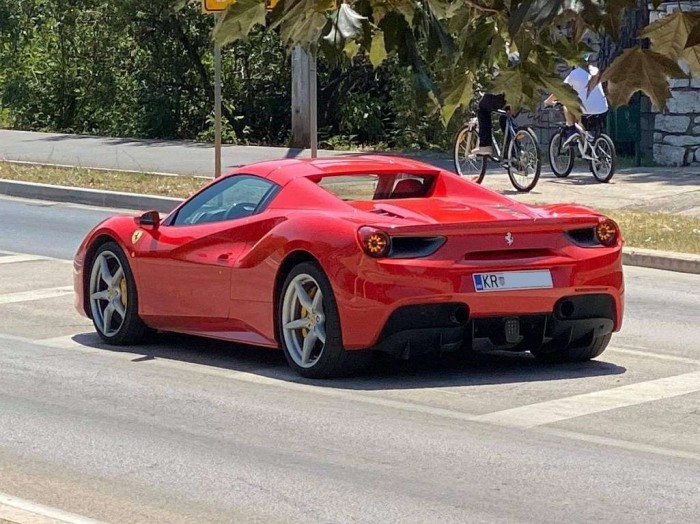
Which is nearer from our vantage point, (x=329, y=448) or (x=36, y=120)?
(x=329, y=448)

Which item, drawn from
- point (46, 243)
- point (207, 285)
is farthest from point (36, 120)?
point (207, 285)

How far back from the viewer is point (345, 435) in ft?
24.6

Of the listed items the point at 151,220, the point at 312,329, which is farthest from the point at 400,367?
the point at 151,220

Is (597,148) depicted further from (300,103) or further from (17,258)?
(17,258)

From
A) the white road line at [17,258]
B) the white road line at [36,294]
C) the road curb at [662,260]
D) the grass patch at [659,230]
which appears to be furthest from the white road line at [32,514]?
the grass patch at [659,230]

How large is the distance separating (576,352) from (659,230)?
7.17 m

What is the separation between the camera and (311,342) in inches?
344

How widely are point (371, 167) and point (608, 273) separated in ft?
5.50

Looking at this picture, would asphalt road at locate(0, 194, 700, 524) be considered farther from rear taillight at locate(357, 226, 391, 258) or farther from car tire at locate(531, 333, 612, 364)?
rear taillight at locate(357, 226, 391, 258)

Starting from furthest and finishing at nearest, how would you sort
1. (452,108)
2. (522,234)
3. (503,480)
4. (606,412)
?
(522,234)
(606,412)
(503,480)
(452,108)

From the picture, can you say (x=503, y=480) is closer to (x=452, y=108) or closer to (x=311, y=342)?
(x=311, y=342)

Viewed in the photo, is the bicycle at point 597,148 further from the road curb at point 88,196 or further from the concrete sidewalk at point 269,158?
the road curb at point 88,196

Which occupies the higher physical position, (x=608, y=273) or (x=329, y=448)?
(x=608, y=273)

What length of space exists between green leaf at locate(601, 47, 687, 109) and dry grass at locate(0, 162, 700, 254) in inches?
468
